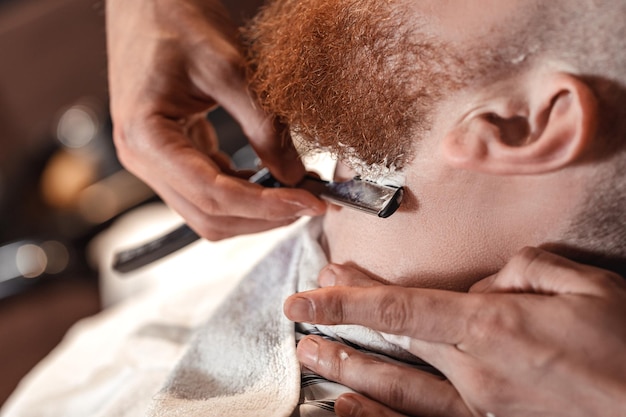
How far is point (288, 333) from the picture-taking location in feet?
3.16

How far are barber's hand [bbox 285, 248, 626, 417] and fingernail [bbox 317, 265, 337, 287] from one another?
0.23 feet

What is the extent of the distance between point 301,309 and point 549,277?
11.3 inches

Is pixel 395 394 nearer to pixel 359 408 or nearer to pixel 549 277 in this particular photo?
pixel 359 408

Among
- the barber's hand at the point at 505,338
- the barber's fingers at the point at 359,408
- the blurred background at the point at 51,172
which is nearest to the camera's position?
the barber's hand at the point at 505,338

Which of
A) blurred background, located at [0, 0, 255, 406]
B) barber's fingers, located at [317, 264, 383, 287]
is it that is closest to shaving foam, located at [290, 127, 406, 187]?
barber's fingers, located at [317, 264, 383, 287]

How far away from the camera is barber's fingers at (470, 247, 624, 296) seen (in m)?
0.71

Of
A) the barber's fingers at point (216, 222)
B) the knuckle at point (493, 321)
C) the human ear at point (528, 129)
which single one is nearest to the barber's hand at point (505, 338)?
the knuckle at point (493, 321)

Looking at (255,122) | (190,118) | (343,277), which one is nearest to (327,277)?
(343,277)

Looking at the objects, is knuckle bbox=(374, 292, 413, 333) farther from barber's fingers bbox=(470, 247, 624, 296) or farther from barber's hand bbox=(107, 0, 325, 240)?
barber's hand bbox=(107, 0, 325, 240)

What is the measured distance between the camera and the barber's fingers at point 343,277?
0.86 m

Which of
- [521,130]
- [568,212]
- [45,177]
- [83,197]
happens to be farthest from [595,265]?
[45,177]

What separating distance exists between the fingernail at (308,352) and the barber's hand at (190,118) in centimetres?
19

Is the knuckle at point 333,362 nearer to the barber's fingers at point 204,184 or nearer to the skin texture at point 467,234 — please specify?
the skin texture at point 467,234

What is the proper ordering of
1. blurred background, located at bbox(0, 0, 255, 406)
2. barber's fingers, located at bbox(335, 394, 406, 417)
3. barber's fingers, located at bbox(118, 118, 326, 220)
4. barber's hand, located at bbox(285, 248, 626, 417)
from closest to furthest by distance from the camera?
barber's hand, located at bbox(285, 248, 626, 417) < barber's fingers, located at bbox(335, 394, 406, 417) < barber's fingers, located at bbox(118, 118, 326, 220) < blurred background, located at bbox(0, 0, 255, 406)
